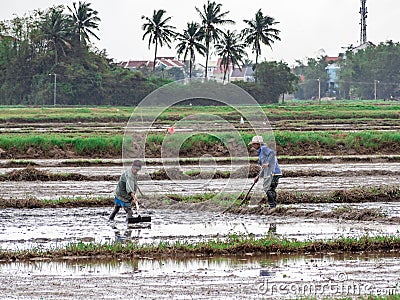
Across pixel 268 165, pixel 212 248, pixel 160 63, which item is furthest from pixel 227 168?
pixel 160 63

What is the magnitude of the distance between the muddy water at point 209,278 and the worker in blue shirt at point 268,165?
157 inches

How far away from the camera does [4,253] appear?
9.04m

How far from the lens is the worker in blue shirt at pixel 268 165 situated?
1297 centimetres

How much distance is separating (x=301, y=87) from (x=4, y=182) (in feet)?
296

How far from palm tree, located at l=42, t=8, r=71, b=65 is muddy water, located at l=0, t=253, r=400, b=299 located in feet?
179

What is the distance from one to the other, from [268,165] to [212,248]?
Answer: 4048mm

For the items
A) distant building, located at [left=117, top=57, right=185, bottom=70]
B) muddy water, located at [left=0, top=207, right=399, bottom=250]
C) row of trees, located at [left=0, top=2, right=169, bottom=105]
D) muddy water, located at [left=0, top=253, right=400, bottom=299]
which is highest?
distant building, located at [left=117, top=57, right=185, bottom=70]

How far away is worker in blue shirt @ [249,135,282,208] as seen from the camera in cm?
1297

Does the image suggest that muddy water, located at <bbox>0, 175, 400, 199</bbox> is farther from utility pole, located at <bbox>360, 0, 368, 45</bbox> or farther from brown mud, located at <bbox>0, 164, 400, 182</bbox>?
utility pole, located at <bbox>360, 0, 368, 45</bbox>

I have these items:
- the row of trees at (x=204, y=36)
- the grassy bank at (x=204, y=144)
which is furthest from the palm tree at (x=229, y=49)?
the grassy bank at (x=204, y=144)

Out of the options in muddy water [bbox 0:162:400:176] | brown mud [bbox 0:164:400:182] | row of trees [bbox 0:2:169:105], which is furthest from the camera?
row of trees [bbox 0:2:169:105]

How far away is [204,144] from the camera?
26812mm

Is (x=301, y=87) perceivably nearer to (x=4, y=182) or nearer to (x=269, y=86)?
(x=269, y=86)

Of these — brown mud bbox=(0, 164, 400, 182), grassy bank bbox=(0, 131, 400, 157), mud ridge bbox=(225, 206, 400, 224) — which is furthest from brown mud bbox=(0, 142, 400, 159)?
mud ridge bbox=(225, 206, 400, 224)
